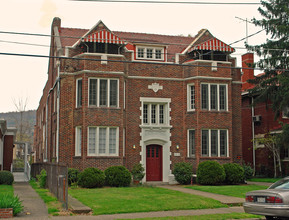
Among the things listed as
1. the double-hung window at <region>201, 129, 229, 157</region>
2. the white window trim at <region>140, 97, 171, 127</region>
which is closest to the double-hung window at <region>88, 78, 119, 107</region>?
the white window trim at <region>140, 97, 171, 127</region>

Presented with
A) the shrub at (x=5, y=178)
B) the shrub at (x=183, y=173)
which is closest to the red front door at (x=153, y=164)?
the shrub at (x=183, y=173)

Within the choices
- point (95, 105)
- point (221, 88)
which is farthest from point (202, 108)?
point (95, 105)

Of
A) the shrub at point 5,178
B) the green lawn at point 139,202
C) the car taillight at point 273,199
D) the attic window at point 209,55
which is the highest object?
the attic window at point 209,55

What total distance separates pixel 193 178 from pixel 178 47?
10.1 metres

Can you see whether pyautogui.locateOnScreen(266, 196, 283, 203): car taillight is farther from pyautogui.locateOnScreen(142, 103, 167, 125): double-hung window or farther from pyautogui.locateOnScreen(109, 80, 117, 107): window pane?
pyautogui.locateOnScreen(142, 103, 167, 125): double-hung window

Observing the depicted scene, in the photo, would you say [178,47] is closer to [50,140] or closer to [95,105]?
[95,105]

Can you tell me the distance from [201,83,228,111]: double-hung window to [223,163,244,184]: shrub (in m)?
3.84

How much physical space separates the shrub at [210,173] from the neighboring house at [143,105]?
3.57 feet

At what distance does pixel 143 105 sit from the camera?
26.8 metres

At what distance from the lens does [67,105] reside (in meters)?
25.0

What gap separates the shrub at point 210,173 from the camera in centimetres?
2439

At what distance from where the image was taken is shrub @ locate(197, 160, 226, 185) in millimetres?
24391

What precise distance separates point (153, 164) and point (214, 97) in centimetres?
602

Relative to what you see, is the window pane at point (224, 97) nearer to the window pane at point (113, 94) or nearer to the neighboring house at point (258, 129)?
the neighboring house at point (258, 129)
